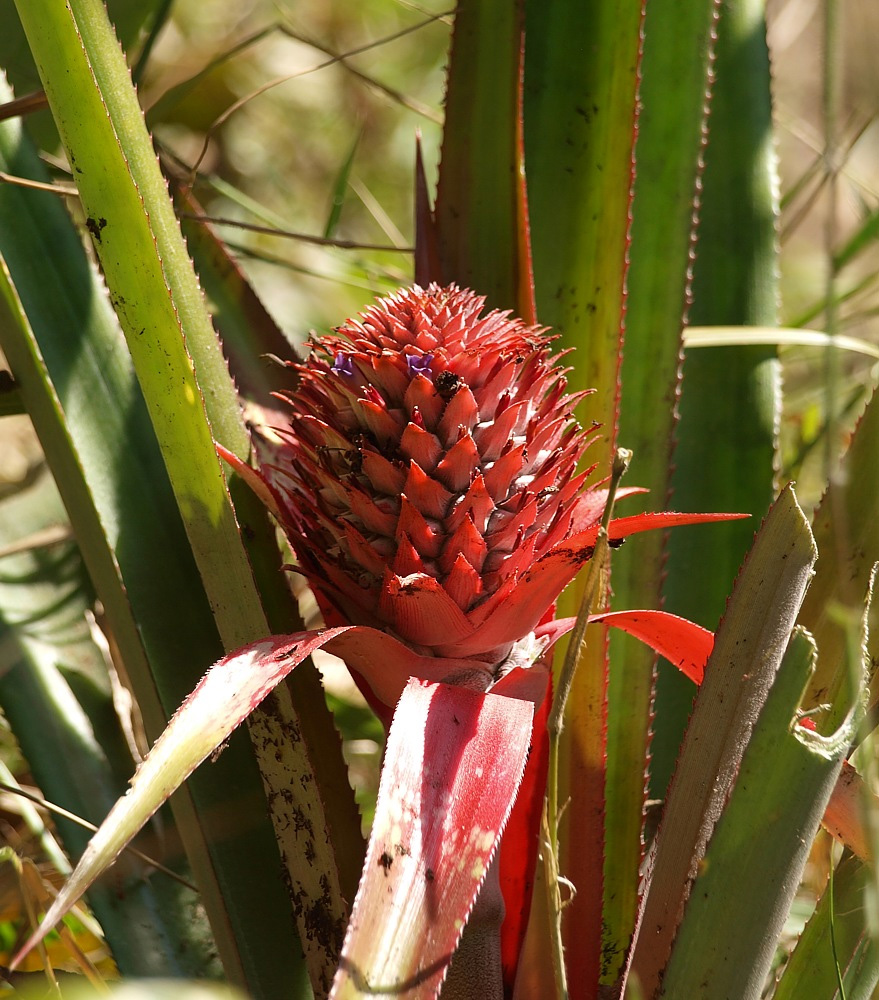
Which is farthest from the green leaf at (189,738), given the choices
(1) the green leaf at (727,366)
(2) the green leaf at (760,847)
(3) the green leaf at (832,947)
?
(1) the green leaf at (727,366)

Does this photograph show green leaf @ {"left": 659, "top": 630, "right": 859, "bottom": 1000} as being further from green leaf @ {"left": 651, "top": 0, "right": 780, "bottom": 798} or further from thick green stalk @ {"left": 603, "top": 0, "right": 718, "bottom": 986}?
green leaf @ {"left": 651, "top": 0, "right": 780, "bottom": 798}

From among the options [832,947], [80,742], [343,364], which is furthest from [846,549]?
[80,742]

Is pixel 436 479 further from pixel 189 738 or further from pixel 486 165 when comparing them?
pixel 486 165

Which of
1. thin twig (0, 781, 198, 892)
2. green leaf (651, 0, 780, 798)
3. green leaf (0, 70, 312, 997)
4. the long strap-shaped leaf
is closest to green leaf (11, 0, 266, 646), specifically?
the long strap-shaped leaf

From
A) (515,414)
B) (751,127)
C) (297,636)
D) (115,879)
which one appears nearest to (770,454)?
(751,127)

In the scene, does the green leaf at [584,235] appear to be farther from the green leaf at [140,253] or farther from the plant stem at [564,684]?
the green leaf at [140,253]

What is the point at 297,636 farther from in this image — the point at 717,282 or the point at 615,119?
the point at 717,282
